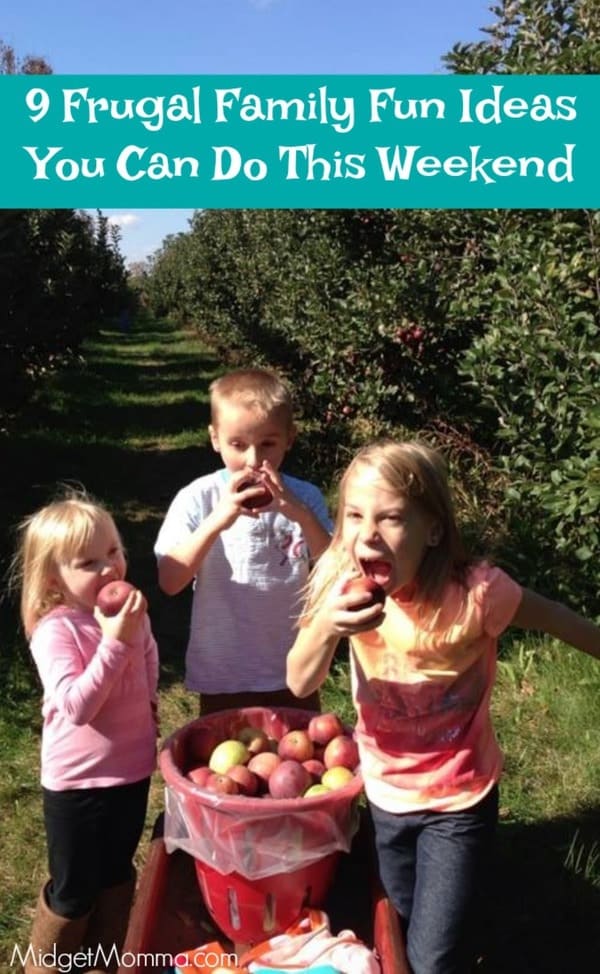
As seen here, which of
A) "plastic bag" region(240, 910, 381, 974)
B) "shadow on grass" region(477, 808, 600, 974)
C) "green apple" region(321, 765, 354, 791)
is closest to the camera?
"plastic bag" region(240, 910, 381, 974)

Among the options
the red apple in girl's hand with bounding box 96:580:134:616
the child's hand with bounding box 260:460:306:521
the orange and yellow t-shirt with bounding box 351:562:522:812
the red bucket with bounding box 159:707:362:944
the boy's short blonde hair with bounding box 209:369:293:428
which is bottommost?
the red bucket with bounding box 159:707:362:944

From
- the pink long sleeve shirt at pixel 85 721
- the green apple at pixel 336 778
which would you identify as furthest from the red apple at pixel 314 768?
the pink long sleeve shirt at pixel 85 721

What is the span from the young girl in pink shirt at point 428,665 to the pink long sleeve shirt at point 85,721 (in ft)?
1.58

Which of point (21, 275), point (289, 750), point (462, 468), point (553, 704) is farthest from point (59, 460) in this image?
point (289, 750)

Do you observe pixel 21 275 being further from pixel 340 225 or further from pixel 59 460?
pixel 340 225

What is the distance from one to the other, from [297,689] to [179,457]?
768cm

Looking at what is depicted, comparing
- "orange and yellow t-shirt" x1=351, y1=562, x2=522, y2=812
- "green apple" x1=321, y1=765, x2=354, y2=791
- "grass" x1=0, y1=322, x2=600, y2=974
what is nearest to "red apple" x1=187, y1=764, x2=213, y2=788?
"green apple" x1=321, y1=765, x2=354, y2=791

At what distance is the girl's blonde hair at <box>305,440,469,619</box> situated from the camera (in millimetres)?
1917

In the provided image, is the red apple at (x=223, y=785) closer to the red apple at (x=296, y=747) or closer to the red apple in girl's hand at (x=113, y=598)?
the red apple at (x=296, y=747)

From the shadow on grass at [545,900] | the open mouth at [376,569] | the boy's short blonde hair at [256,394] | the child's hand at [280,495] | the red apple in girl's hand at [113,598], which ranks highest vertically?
the boy's short blonde hair at [256,394]

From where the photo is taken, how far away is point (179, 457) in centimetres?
951

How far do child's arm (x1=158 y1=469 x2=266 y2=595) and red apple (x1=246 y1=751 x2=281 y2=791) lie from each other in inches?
20.0

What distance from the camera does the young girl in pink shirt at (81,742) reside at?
2.16m

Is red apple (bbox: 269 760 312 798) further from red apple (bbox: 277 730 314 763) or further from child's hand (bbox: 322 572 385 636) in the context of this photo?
child's hand (bbox: 322 572 385 636)
